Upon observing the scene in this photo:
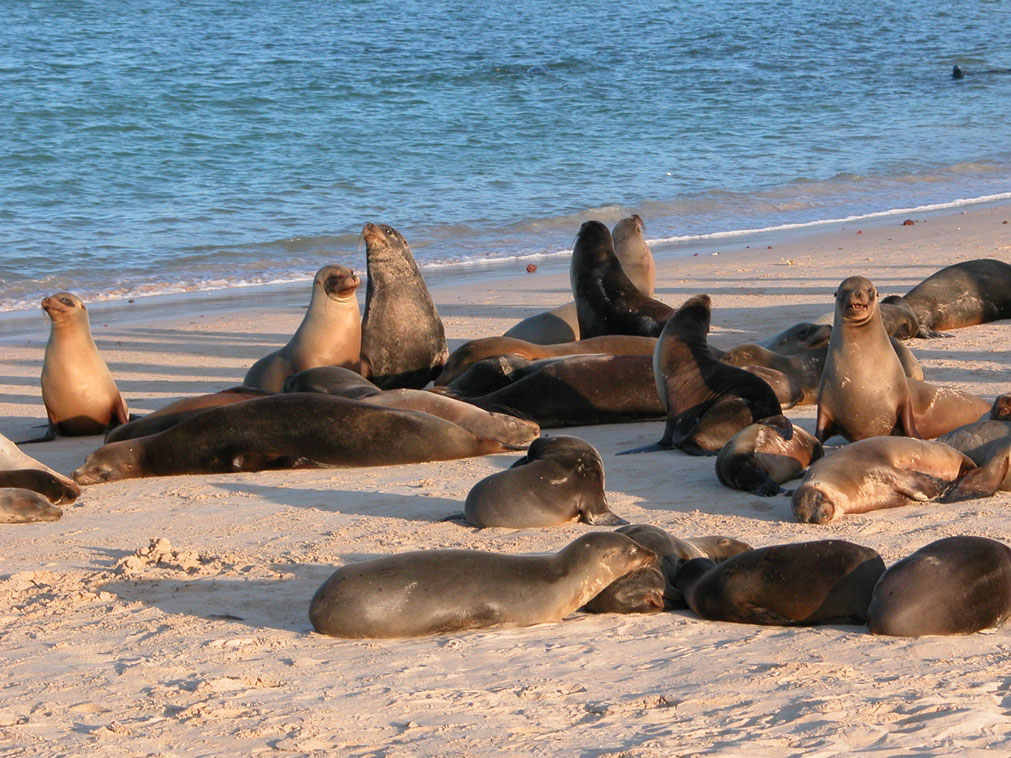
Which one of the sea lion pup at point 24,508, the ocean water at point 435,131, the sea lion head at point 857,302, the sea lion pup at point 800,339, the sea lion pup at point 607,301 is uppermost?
the ocean water at point 435,131

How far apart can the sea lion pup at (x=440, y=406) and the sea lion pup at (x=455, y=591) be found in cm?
252

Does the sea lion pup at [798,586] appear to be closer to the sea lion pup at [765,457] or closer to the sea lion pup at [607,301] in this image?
the sea lion pup at [765,457]

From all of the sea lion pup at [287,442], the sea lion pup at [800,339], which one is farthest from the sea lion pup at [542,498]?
the sea lion pup at [800,339]

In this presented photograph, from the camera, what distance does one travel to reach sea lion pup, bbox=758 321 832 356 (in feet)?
26.7

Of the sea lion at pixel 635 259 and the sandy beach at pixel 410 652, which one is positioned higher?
the sea lion at pixel 635 259

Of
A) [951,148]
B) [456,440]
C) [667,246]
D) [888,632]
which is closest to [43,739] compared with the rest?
[888,632]

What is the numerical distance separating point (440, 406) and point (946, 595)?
356 cm

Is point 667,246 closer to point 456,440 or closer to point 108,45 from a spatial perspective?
point 456,440

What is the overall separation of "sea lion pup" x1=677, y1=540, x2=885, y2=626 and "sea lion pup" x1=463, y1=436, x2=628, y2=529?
3.55 feet

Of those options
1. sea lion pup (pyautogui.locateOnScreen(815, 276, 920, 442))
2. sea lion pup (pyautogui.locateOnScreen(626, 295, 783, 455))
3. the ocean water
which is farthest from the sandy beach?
the ocean water

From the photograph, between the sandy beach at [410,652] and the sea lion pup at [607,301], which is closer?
the sandy beach at [410,652]

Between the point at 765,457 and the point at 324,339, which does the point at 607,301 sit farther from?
the point at 765,457

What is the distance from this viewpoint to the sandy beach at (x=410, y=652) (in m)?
3.03

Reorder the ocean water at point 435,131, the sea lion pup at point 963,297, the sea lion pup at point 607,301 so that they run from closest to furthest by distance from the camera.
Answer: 1. the sea lion pup at point 607,301
2. the sea lion pup at point 963,297
3. the ocean water at point 435,131
